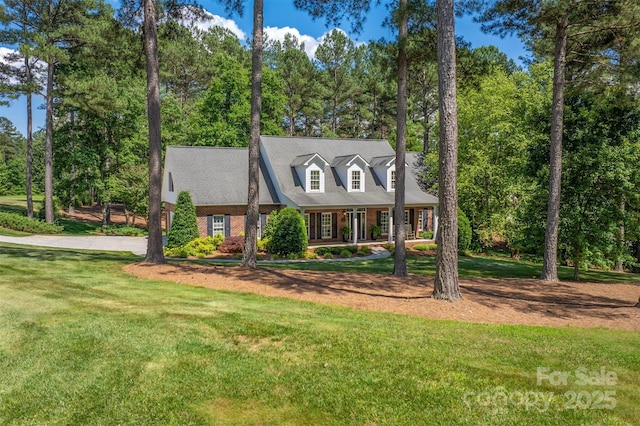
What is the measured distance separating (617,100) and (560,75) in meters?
2.00

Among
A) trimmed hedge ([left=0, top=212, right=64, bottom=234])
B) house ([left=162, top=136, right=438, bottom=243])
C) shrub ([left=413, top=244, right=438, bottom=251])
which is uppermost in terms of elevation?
house ([left=162, top=136, right=438, bottom=243])

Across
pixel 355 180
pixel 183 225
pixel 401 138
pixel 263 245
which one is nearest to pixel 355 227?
pixel 355 180

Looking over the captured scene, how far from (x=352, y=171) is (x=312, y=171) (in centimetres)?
285

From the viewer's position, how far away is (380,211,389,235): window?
28547mm

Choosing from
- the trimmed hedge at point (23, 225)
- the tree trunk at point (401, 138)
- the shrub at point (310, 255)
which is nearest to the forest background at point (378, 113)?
the tree trunk at point (401, 138)


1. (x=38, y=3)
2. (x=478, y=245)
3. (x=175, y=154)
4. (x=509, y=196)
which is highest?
(x=38, y=3)

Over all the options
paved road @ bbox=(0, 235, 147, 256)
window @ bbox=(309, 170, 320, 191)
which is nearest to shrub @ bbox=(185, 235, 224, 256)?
paved road @ bbox=(0, 235, 147, 256)

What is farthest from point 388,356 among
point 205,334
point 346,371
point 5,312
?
point 5,312

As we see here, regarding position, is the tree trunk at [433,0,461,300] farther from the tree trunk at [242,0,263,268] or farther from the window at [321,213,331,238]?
the window at [321,213,331,238]

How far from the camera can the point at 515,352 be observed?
238 inches

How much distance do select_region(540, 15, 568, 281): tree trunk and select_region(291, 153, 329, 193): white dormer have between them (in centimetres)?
1511

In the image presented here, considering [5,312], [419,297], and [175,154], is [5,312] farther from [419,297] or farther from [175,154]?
[175,154]

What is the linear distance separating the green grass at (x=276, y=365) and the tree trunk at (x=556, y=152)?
6783mm

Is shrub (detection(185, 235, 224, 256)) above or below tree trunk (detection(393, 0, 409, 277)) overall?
below
